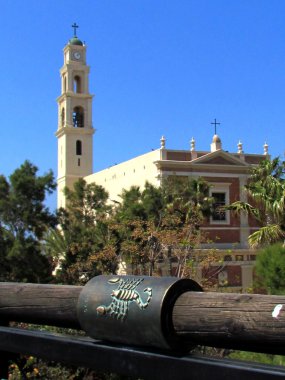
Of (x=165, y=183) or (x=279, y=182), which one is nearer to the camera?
(x=279, y=182)

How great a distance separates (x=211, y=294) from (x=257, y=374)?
1.07 feet

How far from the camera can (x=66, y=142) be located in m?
46.8

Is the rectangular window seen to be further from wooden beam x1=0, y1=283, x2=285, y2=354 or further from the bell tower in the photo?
wooden beam x1=0, y1=283, x2=285, y2=354

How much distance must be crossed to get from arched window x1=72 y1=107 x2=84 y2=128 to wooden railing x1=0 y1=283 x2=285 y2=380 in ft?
153

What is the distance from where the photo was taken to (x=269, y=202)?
24.8m

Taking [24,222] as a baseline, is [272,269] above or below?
below

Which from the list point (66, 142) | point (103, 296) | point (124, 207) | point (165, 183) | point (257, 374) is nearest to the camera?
point (257, 374)

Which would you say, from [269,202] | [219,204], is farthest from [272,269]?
[219,204]

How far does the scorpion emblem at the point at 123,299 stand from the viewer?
1.74 metres

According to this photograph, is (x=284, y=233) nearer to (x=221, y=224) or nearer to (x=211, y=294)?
(x=221, y=224)

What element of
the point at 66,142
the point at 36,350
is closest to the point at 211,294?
the point at 36,350

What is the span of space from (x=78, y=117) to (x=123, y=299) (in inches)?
1862

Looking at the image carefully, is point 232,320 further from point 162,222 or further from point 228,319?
point 162,222

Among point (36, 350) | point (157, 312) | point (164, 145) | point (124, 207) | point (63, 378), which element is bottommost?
point (63, 378)
